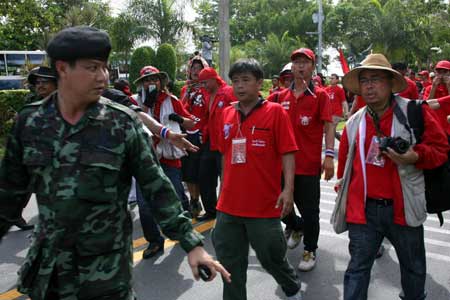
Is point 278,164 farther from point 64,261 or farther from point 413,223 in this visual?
point 64,261

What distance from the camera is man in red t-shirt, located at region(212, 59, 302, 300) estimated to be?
333 centimetres

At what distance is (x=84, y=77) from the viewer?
2.09 metres

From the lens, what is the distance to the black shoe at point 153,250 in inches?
192

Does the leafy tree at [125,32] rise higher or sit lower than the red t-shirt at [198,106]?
higher

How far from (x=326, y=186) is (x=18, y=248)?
192 inches

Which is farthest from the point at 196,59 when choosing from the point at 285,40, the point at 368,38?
the point at 285,40


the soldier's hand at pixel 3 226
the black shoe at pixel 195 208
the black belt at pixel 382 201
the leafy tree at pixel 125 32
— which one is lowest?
the black shoe at pixel 195 208

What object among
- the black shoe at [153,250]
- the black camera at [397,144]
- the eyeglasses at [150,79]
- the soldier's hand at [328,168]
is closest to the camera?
the black camera at [397,144]

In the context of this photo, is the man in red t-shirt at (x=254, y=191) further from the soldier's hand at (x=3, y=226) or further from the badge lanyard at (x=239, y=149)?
the soldier's hand at (x=3, y=226)

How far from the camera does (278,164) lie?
3.47 metres

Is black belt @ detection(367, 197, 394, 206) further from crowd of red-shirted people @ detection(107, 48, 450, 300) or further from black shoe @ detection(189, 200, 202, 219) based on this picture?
black shoe @ detection(189, 200, 202, 219)

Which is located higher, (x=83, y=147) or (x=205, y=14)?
(x=205, y=14)

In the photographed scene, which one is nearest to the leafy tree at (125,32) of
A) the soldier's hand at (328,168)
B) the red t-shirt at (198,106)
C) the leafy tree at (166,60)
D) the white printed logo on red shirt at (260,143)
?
the leafy tree at (166,60)

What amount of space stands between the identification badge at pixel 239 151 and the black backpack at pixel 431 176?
101cm
